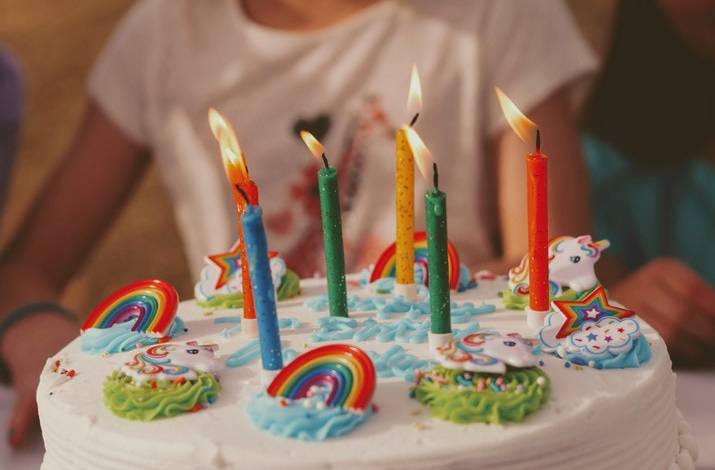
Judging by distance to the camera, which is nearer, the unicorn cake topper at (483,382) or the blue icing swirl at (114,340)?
the unicorn cake topper at (483,382)

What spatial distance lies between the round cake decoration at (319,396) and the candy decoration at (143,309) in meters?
0.20

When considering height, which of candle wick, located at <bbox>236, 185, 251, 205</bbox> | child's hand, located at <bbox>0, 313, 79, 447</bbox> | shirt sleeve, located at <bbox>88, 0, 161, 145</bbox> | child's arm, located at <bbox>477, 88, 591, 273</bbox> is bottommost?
child's hand, located at <bbox>0, 313, 79, 447</bbox>

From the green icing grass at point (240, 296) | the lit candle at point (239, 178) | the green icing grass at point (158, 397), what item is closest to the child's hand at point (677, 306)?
the green icing grass at point (240, 296)

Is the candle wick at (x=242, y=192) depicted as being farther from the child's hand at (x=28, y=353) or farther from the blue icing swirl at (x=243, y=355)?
the child's hand at (x=28, y=353)

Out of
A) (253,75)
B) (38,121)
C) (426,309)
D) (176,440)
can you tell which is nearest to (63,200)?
(253,75)

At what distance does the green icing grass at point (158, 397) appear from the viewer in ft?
2.54

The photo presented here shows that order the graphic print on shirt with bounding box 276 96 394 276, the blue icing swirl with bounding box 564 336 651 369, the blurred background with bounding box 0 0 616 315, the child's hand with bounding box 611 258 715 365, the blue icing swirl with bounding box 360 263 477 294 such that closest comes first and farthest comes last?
the blue icing swirl with bounding box 564 336 651 369, the blue icing swirl with bounding box 360 263 477 294, the child's hand with bounding box 611 258 715 365, the graphic print on shirt with bounding box 276 96 394 276, the blurred background with bounding box 0 0 616 315

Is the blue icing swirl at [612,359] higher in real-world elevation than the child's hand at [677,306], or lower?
higher

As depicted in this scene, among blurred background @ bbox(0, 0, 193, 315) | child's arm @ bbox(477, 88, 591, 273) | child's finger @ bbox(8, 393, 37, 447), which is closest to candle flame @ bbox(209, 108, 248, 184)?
child's finger @ bbox(8, 393, 37, 447)

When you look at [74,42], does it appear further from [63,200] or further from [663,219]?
[663,219]

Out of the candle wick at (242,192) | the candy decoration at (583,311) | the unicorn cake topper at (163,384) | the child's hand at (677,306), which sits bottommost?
the child's hand at (677,306)

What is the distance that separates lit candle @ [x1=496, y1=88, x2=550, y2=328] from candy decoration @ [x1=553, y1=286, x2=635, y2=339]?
0.07 ft

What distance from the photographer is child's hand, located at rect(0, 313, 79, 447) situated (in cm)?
118

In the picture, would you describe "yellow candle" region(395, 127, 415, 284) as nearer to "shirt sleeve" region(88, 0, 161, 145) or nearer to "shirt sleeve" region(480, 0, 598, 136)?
"shirt sleeve" region(480, 0, 598, 136)
